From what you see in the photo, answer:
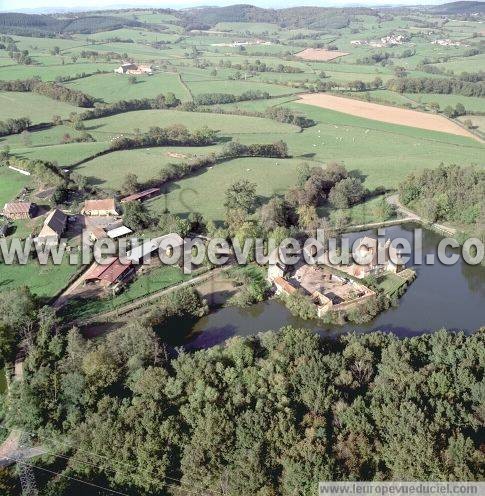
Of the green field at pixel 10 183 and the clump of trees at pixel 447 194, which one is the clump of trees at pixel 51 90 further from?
the clump of trees at pixel 447 194

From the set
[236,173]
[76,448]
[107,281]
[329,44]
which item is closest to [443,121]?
[236,173]

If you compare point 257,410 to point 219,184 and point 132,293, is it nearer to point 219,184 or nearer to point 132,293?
point 132,293

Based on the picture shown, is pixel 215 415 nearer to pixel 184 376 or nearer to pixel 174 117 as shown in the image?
pixel 184 376

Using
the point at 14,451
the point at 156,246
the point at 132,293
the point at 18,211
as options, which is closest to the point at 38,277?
the point at 132,293

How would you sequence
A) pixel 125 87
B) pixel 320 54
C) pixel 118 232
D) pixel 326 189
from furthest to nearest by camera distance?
pixel 320 54 < pixel 125 87 < pixel 326 189 < pixel 118 232

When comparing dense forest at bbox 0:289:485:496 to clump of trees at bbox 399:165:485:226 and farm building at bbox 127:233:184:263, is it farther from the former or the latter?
clump of trees at bbox 399:165:485:226

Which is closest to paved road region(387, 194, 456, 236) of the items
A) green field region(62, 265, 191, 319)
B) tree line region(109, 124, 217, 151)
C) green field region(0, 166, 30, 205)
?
green field region(62, 265, 191, 319)

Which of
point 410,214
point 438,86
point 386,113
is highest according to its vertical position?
point 438,86
